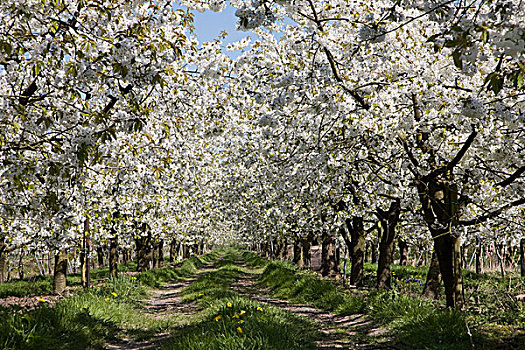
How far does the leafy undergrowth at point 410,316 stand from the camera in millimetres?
6246

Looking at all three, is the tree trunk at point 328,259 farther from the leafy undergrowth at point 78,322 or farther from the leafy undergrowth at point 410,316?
the leafy undergrowth at point 78,322

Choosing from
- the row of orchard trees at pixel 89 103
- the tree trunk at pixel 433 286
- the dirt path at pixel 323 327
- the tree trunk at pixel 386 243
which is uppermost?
the row of orchard trees at pixel 89 103

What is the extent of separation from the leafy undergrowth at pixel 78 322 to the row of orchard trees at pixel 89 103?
1607 mm

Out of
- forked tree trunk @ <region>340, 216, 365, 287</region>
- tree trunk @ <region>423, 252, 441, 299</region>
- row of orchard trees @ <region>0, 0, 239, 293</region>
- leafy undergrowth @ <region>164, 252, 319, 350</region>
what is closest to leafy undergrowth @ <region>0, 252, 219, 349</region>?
leafy undergrowth @ <region>164, 252, 319, 350</region>

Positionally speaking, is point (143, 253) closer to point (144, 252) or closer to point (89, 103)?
point (144, 252)

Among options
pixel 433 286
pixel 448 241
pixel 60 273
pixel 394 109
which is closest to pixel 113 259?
pixel 60 273

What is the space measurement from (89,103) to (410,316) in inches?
312

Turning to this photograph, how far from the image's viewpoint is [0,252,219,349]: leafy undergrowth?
5678mm

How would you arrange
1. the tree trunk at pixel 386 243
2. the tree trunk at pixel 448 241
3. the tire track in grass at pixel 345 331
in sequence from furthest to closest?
the tree trunk at pixel 386 243 → the tree trunk at pixel 448 241 → the tire track in grass at pixel 345 331

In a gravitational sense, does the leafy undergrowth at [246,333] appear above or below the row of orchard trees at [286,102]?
below

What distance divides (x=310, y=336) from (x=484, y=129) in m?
5.16

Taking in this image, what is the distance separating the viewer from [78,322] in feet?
24.6

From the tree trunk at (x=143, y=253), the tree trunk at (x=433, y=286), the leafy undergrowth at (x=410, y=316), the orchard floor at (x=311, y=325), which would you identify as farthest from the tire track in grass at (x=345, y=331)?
the tree trunk at (x=143, y=253)

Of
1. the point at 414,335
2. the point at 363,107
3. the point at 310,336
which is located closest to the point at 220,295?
the point at 310,336
